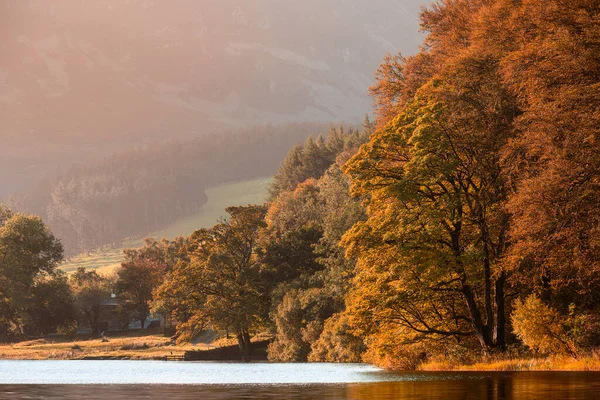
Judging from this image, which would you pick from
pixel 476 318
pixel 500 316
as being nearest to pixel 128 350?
pixel 476 318

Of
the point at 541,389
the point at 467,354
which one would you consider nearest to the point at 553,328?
the point at 467,354

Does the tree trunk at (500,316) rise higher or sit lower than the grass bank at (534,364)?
higher

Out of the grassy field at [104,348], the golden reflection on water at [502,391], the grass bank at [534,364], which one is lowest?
the grass bank at [534,364]

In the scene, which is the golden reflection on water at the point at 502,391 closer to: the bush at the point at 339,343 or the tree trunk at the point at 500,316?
the tree trunk at the point at 500,316

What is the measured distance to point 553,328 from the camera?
4362 centimetres

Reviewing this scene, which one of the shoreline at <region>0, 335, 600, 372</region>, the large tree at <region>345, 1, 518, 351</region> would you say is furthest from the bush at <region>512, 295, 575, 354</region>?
the shoreline at <region>0, 335, 600, 372</region>

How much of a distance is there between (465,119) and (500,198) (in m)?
5.18

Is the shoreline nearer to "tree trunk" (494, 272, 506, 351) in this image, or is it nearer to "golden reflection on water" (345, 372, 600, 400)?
"tree trunk" (494, 272, 506, 351)

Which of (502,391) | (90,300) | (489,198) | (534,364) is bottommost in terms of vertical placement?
(534,364)

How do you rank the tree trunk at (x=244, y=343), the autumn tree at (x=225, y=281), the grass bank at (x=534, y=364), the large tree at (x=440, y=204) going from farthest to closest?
the tree trunk at (x=244, y=343) → the autumn tree at (x=225, y=281) → the large tree at (x=440, y=204) → the grass bank at (x=534, y=364)

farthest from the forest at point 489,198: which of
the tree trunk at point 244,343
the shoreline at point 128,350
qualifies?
the tree trunk at point 244,343

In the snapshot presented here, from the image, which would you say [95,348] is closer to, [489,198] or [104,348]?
[104,348]

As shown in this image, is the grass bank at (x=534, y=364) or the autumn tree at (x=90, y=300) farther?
the autumn tree at (x=90, y=300)

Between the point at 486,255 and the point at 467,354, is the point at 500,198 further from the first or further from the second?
the point at 467,354
